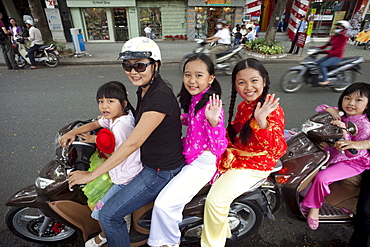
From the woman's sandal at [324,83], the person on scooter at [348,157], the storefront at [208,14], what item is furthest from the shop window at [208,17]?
the person on scooter at [348,157]

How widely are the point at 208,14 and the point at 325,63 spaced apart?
12.2 meters

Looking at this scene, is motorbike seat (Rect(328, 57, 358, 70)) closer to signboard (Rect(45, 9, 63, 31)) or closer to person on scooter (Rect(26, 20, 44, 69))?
person on scooter (Rect(26, 20, 44, 69))

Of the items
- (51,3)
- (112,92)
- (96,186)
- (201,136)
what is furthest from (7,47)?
(201,136)

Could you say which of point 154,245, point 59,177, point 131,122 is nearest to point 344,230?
point 154,245

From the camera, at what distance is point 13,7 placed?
15.6 m

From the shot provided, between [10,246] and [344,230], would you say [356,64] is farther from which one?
[10,246]

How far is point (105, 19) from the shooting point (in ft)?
51.4

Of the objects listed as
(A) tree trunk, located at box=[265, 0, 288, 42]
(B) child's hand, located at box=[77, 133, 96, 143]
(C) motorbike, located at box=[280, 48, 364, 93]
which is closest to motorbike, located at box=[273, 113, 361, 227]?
(B) child's hand, located at box=[77, 133, 96, 143]

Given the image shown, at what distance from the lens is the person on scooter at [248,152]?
1.61 meters

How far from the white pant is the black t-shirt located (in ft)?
0.41

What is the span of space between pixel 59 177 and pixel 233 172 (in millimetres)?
1361

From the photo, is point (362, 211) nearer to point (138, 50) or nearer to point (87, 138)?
point (138, 50)

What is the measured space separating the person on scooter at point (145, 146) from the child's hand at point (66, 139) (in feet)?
0.87

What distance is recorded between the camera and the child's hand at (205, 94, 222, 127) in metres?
1.50
